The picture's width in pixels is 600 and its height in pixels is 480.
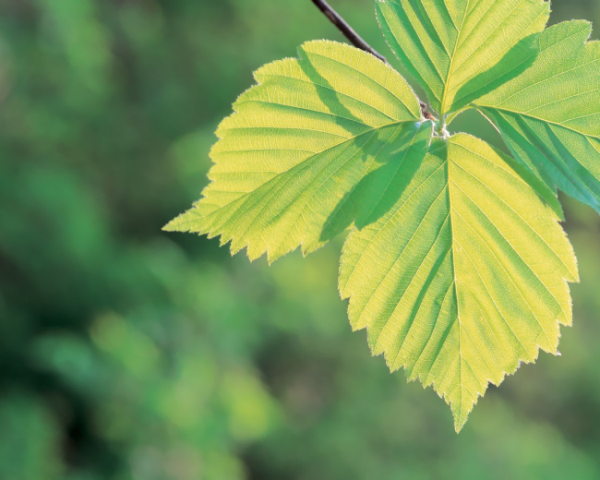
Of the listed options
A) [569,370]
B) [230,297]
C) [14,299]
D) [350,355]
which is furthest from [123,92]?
[569,370]

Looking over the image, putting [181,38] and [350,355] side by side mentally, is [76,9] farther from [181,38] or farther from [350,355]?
[350,355]

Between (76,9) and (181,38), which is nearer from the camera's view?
(76,9)

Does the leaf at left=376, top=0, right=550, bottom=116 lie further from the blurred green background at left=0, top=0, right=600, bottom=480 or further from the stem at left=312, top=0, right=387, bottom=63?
the blurred green background at left=0, top=0, right=600, bottom=480

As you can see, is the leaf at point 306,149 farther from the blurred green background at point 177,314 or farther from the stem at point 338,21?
the blurred green background at point 177,314

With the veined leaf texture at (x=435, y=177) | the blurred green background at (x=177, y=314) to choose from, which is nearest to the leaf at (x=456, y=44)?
the veined leaf texture at (x=435, y=177)

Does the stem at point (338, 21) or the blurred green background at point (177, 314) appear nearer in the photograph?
the stem at point (338, 21)

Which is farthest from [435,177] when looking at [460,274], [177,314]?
[177,314]
